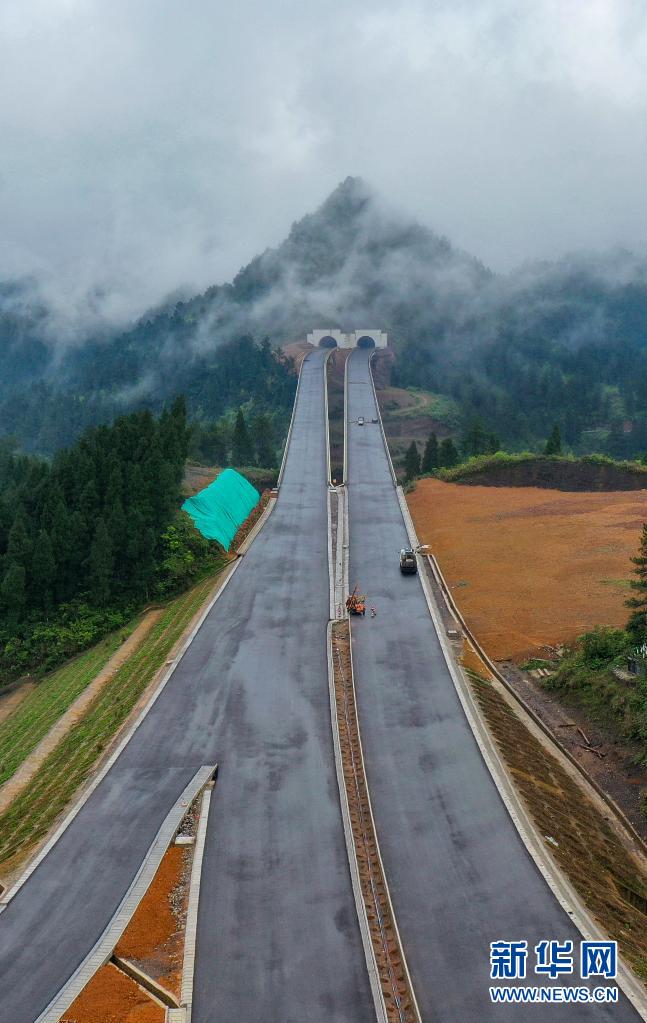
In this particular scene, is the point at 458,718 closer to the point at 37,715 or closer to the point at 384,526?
the point at 37,715

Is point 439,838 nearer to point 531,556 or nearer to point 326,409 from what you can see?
point 531,556

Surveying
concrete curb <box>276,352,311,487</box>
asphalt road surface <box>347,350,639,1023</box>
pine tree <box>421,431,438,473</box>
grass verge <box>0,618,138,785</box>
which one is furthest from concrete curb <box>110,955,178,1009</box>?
pine tree <box>421,431,438,473</box>

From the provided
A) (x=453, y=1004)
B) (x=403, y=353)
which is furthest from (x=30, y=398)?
(x=453, y=1004)

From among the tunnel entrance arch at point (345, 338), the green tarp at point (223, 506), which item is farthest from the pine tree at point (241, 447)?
the tunnel entrance arch at point (345, 338)

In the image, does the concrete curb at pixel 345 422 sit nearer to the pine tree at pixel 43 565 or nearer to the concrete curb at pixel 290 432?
the concrete curb at pixel 290 432

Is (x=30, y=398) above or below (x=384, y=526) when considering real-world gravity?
above

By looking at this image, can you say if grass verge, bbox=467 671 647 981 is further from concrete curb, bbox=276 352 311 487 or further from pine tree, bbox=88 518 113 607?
concrete curb, bbox=276 352 311 487
